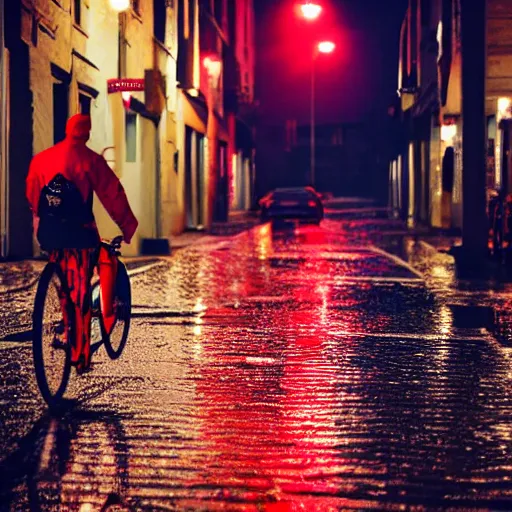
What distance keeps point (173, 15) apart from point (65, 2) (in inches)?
427

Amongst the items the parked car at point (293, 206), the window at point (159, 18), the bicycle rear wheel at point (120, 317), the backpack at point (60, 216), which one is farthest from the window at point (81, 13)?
the parked car at point (293, 206)

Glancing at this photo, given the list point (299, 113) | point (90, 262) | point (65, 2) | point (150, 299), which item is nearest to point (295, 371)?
point (90, 262)

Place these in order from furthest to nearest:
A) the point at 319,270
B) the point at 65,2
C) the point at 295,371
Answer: the point at 65,2
the point at 319,270
the point at 295,371

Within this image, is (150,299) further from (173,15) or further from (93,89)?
(173,15)

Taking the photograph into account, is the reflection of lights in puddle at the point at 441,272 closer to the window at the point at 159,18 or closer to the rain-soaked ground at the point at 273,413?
the rain-soaked ground at the point at 273,413

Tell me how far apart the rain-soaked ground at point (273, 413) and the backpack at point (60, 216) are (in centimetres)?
88

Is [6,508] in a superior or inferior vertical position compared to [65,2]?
inferior

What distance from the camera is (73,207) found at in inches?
279

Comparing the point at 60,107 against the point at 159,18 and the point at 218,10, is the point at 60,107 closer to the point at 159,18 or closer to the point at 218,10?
the point at 159,18

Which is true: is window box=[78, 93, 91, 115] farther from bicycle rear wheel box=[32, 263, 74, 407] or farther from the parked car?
the parked car

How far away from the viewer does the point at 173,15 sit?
30.1 meters

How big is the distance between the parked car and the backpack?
28456 millimetres

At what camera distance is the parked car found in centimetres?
3566

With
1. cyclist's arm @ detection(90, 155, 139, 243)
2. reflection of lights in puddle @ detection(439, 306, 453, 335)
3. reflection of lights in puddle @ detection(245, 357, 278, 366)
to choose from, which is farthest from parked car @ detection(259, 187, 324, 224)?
cyclist's arm @ detection(90, 155, 139, 243)
